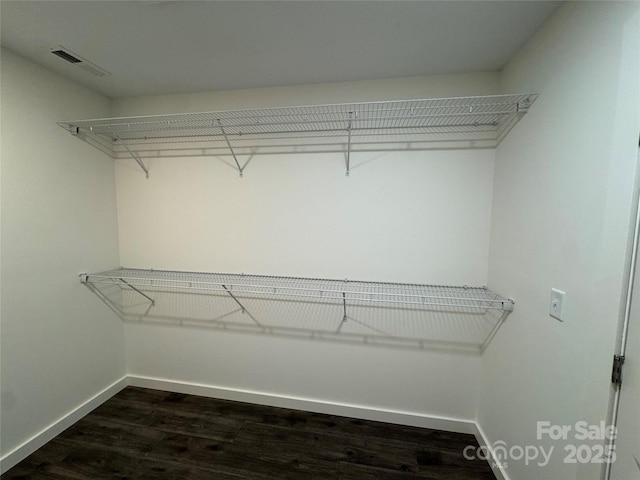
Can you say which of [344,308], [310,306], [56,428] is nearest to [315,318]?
[310,306]

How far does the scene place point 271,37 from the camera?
A: 1.29 meters

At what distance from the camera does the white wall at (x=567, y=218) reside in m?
0.83

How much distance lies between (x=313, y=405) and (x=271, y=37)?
2.32 metres

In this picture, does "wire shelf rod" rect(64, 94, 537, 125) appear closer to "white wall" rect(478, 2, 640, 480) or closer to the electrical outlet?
"white wall" rect(478, 2, 640, 480)

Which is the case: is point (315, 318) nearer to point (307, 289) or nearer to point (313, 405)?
point (307, 289)

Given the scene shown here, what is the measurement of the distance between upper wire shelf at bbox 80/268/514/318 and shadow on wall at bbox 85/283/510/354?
1.4 inches

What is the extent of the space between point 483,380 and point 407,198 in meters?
1.26

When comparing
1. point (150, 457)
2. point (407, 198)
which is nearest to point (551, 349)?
point (407, 198)

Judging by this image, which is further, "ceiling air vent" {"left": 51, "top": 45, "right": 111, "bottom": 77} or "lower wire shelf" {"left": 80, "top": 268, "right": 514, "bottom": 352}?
"lower wire shelf" {"left": 80, "top": 268, "right": 514, "bottom": 352}

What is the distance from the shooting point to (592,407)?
2.95 feet

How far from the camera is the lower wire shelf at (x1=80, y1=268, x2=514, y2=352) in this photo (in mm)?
1666

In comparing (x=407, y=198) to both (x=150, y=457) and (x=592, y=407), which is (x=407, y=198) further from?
(x=150, y=457)

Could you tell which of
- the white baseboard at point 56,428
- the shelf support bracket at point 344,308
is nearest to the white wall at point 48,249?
the white baseboard at point 56,428

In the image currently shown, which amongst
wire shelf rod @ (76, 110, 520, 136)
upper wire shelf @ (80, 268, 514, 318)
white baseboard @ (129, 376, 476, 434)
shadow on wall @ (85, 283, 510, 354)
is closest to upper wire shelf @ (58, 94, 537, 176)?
wire shelf rod @ (76, 110, 520, 136)
